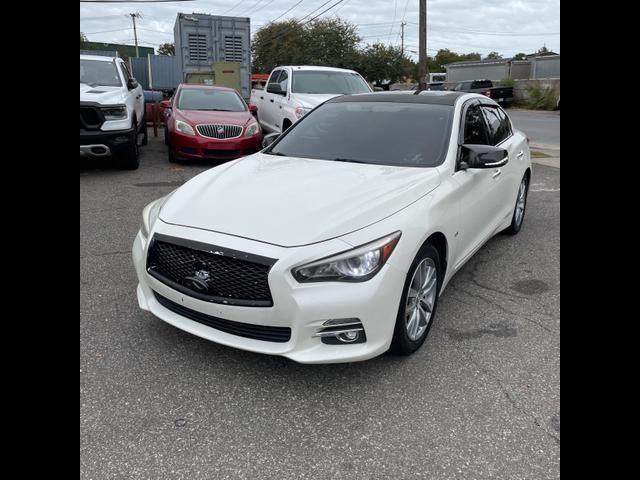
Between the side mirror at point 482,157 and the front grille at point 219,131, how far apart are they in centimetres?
657

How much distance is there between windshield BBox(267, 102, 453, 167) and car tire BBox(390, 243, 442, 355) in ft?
2.74

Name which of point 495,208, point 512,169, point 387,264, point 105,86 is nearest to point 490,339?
point 387,264

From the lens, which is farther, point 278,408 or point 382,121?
point 382,121

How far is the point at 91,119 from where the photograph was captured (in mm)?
8195

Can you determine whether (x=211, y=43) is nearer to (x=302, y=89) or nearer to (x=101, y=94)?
(x=302, y=89)

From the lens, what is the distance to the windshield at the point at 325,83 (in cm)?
1072

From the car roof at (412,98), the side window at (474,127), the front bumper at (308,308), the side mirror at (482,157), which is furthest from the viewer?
the car roof at (412,98)

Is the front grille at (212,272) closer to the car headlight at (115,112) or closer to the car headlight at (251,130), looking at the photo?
the car headlight at (115,112)

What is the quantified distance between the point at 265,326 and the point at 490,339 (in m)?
1.64

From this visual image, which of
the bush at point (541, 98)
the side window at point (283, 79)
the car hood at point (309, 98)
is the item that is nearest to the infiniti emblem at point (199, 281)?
the car hood at point (309, 98)
